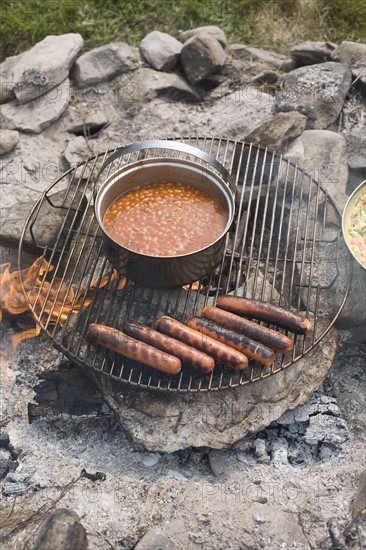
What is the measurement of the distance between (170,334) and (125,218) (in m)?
0.95

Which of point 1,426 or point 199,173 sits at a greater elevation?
point 199,173

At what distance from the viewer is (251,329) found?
390 cm

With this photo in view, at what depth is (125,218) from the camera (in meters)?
4.26

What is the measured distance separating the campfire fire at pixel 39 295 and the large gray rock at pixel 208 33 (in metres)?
3.65

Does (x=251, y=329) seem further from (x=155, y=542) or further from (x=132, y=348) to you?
(x=155, y=542)

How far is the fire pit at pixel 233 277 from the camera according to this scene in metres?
3.99

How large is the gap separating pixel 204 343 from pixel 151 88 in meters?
3.66

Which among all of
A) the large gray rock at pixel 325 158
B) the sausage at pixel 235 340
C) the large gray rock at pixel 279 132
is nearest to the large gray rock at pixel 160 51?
the large gray rock at pixel 279 132

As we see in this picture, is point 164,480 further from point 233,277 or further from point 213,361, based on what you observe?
point 233,277

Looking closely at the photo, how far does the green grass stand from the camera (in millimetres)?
7371

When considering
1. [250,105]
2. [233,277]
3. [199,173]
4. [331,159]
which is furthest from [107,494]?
[250,105]

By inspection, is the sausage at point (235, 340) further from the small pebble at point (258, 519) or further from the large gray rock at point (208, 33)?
the large gray rock at point (208, 33)

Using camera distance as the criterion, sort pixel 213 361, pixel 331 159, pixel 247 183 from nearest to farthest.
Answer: pixel 213 361 < pixel 247 183 < pixel 331 159

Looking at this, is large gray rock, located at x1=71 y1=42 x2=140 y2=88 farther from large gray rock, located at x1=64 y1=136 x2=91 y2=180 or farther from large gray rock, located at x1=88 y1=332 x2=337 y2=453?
large gray rock, located at x1=88 y1=332 x2=337 y2=453
